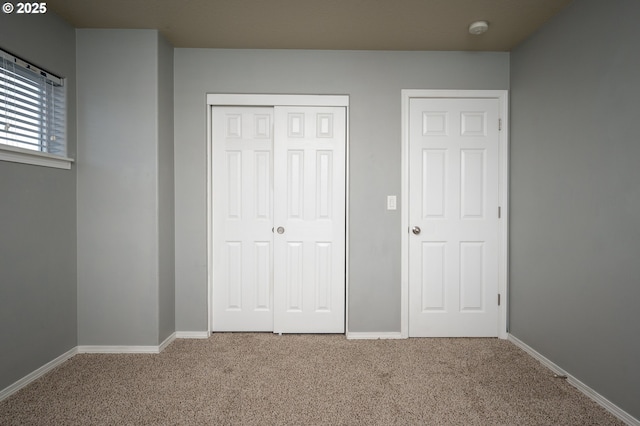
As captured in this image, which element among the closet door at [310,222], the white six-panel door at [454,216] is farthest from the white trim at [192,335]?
the white six-panel door at [454,216]

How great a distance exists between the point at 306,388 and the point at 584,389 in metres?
1.79

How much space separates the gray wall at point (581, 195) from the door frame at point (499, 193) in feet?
Answer: 0.30

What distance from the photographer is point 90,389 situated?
221 cm

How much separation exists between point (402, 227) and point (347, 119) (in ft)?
3.59

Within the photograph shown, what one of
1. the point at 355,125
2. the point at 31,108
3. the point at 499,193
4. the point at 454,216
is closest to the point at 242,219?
the point at 355,125

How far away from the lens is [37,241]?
7.71ft

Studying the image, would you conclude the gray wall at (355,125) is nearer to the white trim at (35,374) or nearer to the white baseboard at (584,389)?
the white trim at (35,374)

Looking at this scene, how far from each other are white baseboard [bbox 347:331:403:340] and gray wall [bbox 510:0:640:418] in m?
1.04

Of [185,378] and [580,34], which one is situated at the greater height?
[580,34]

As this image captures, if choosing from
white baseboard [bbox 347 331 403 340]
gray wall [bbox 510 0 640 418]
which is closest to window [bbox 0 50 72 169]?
white baseboard [bbox 347 331 403 340]

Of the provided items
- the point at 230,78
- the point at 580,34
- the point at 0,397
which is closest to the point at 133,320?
the point at 0,397

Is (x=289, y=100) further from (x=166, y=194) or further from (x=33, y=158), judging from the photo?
(x=33, y=158)

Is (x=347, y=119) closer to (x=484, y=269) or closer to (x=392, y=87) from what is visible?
(x=392, y=87)

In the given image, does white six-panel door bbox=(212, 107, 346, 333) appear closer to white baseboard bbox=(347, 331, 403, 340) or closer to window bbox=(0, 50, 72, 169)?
white baseboard bbox=(347, 331, 403, 340)
